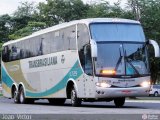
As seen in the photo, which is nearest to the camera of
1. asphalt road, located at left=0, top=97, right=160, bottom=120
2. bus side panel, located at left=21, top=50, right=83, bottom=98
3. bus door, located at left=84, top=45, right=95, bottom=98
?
asphalt road, located at left=0, top=97, right=160, bottom=120

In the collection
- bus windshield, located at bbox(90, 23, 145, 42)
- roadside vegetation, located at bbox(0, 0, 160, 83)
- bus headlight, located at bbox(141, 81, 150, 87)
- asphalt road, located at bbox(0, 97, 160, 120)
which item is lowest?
asphalt road, located at bbox(0, 97, 160, 120)

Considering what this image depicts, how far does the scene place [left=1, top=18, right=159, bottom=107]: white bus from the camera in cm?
2100

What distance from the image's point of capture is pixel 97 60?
20984 millimetres

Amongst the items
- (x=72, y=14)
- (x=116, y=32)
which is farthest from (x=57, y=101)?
(x=72, y=14)

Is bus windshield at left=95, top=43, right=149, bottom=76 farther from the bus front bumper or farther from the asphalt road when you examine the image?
the asphalt road

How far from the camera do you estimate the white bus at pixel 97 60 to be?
21.0 metres

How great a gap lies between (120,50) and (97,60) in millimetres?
1088

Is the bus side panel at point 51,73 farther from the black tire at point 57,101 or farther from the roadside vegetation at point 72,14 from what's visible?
the roadside vegetation at point 72,14

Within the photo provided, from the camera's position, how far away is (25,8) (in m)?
75.3

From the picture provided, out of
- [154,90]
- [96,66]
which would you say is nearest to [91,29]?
[96,66]

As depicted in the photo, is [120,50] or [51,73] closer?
[120,50]

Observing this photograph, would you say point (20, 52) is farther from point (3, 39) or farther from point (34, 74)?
point (3, 39)

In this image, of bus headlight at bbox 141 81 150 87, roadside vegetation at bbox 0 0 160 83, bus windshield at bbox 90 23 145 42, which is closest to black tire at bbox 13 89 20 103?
bus windshield at bbox 90 23 145 42

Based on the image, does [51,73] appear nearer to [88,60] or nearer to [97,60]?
[88,60]
